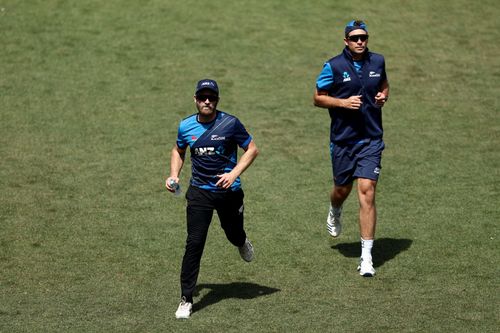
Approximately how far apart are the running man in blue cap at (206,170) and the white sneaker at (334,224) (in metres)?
2.03

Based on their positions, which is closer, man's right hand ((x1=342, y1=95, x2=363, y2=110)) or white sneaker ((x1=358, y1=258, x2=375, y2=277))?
man's right hand ((x1=342, y1=95, x2=363, y2=110))

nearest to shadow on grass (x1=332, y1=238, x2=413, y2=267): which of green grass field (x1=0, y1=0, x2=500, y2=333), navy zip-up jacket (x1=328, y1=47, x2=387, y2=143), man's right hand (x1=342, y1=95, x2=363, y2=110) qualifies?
green grass field (x1=0, y1=0, x2=500, y2=333)

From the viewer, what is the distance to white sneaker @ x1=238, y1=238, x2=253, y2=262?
10.1 meters

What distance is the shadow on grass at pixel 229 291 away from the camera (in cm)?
970

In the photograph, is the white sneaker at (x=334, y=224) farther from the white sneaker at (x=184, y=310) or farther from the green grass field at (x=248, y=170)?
the white sneaker at (x=184, y=310)

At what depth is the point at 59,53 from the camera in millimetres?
17219

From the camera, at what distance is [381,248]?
11.2 meters

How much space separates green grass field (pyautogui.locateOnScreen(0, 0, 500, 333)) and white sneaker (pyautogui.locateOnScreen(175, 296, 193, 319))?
0.11 m

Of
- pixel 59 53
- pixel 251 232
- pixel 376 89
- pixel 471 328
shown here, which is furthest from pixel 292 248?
pixel 59 53

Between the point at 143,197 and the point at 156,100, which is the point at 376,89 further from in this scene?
the point at 156,100

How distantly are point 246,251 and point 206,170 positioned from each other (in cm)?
118

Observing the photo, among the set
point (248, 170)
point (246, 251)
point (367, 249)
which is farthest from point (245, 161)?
point (248, 170)

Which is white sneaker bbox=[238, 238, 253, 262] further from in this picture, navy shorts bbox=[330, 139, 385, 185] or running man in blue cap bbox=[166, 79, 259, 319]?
navy shorts bbox=[330, 139, 385, 185]

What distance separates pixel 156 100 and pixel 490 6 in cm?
747
